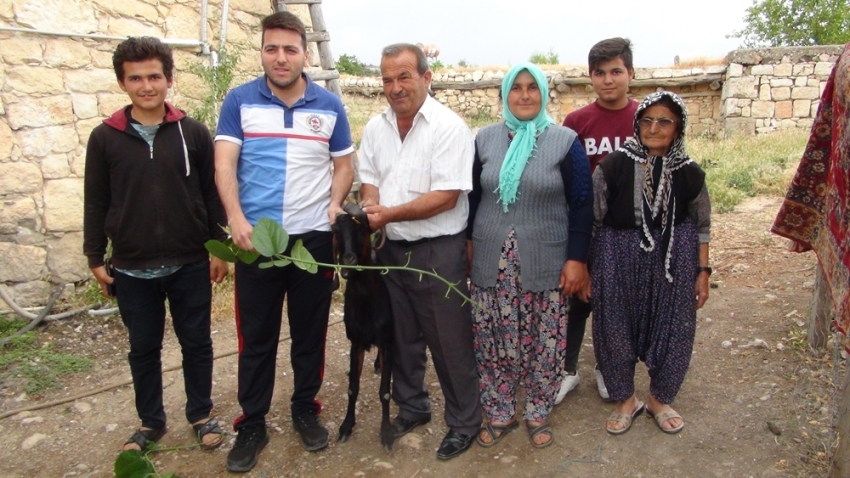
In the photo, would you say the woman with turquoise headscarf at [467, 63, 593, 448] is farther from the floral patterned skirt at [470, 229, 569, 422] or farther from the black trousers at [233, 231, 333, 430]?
the black trousers at [233, 231, 333, 430]

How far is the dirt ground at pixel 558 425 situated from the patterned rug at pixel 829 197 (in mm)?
868

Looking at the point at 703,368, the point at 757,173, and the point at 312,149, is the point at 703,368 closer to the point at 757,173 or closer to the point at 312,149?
the point at 312,149

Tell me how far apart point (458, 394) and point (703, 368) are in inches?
64.3

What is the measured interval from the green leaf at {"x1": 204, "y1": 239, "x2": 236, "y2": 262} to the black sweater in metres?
0.27

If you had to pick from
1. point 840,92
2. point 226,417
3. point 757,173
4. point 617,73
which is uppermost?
point 617,73

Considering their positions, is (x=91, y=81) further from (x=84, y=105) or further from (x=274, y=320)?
Result: (x=274, y=320)

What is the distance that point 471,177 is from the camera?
8.73 feet

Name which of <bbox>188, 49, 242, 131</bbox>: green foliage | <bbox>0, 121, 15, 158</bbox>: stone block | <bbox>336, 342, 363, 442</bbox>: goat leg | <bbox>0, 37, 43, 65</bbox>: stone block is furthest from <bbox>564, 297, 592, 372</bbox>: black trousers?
<bbox>0, 37, 43, 65</bbox>: stone block

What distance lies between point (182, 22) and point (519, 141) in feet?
12.4

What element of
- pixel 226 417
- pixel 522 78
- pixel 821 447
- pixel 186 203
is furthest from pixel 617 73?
pixel 226 417

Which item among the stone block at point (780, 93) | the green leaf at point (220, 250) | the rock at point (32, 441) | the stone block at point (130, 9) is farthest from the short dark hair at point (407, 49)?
the stone block at point (780, 93)

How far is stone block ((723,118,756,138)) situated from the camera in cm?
1124

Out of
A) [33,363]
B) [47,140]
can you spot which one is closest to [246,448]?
[33,363]

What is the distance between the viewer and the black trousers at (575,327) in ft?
10.4
